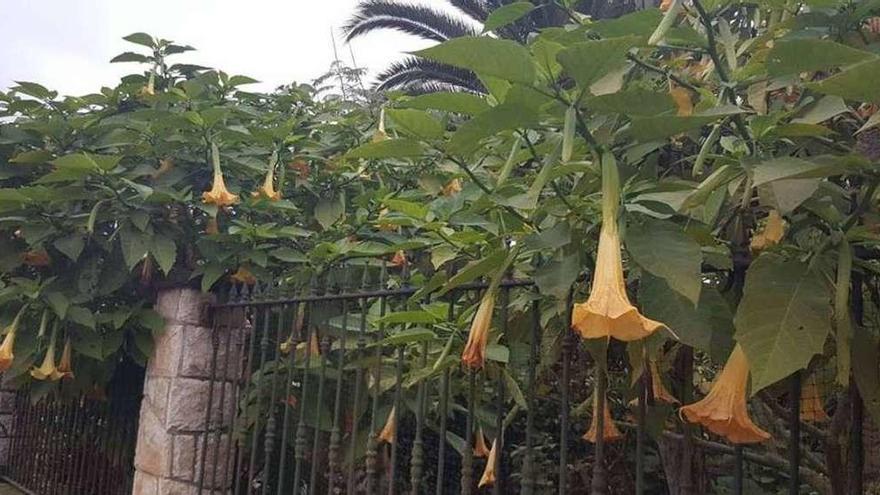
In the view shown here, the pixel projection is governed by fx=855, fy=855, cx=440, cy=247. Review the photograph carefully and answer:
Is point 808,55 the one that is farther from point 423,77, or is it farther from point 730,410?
point 423,77

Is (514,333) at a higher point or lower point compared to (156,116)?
lower

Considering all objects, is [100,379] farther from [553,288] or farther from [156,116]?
[553,288]

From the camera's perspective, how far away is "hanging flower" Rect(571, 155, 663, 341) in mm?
1127

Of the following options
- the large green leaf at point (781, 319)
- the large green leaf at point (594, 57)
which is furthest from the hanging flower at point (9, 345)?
the large green leaf at point (781, 319)

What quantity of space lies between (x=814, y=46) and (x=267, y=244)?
257 cm

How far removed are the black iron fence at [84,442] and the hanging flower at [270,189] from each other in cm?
118

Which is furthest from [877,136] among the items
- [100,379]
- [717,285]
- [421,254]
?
[100,379]

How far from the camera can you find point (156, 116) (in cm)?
340

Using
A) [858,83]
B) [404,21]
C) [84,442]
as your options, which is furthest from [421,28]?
[858,83]

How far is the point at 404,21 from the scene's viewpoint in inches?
452

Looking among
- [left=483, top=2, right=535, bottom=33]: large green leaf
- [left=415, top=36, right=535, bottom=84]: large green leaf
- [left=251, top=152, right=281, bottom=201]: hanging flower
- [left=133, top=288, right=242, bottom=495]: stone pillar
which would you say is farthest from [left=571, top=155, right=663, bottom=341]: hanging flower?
[left=251, top=152, right=281, bottom=201]: hanging flower

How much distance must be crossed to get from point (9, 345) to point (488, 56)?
9.11ft

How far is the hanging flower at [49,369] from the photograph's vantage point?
328 centimetres

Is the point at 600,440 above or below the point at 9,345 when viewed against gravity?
below
